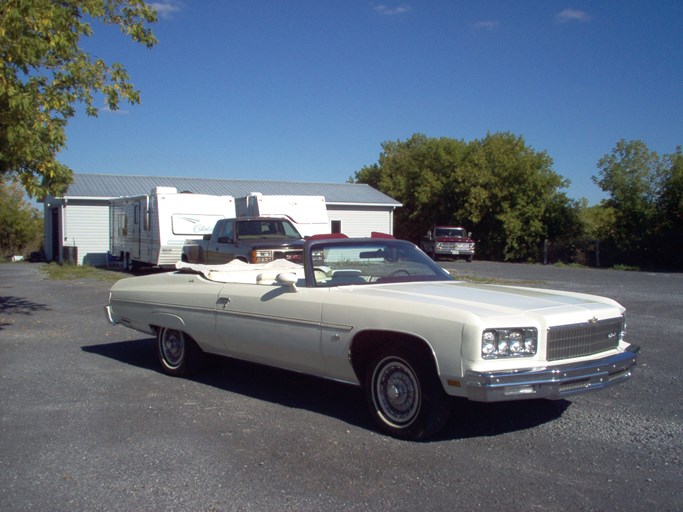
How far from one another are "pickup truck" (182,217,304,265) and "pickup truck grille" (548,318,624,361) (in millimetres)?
9834

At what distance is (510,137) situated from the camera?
36.9m

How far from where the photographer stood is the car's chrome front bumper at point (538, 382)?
4684mm

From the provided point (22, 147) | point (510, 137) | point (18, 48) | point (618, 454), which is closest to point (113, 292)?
point (22, 147)

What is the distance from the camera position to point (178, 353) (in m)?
7.49

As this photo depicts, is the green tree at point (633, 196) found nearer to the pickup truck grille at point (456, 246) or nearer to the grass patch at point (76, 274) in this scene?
the pickup truck grille at point (456, 246)

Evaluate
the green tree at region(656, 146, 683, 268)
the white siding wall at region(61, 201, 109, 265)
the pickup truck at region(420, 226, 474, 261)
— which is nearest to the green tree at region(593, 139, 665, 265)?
the green tree at region(656, 146, 683, 268)

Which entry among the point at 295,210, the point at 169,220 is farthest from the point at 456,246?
the point at 169,220

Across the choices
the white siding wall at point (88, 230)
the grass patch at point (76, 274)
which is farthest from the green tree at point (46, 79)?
the white siding wall at point (88, 230)

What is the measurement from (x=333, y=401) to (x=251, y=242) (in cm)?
1005

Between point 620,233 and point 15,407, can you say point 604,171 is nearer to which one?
point 620,233

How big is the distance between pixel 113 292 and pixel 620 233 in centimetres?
A: 2708

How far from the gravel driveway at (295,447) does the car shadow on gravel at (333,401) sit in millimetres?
21

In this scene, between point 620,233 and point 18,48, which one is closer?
point 18,48

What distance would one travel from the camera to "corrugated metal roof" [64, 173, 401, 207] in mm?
30344
